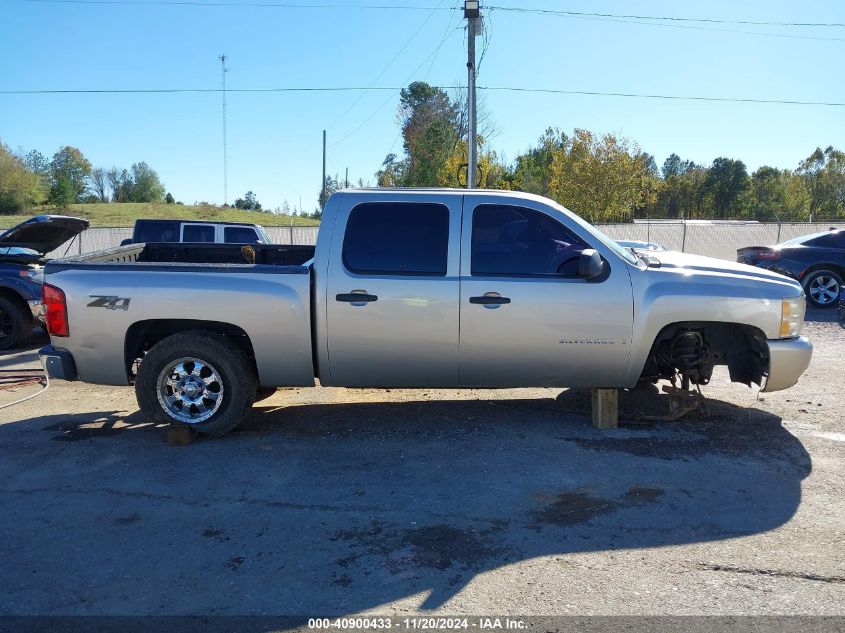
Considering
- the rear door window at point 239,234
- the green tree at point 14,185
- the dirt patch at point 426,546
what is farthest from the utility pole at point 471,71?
the green tree at point 14,185

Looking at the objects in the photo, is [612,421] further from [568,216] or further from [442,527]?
[442,527]

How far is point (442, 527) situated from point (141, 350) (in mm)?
3185

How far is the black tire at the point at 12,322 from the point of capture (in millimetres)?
9477

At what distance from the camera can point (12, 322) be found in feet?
31.2

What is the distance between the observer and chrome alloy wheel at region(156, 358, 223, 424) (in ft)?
17.6

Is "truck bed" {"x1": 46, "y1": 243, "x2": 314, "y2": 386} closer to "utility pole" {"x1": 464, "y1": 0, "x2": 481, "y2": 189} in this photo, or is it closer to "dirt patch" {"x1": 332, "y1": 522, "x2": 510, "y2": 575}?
"dirt patch" {"x1": 332, "y1": 522, "x2": 510, "y2": 575}

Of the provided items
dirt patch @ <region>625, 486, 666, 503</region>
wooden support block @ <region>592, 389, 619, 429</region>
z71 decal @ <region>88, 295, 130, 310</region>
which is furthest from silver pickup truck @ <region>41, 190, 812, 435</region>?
dirt patch @ <region>625, 486, 666, 503</region>

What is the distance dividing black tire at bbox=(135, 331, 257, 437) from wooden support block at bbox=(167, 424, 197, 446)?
46mm

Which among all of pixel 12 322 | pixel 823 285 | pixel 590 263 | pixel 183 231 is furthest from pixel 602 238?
pixel 183 231

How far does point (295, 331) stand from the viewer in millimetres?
5230

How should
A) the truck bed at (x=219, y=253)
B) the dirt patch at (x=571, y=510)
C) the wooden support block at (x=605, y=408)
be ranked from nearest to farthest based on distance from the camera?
→ the dirt patch at (x=571, y=510)
the wooden support block at (x=605, y=408)
the truck bed at (x=219, y=253)

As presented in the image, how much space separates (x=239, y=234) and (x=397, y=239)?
926 cm

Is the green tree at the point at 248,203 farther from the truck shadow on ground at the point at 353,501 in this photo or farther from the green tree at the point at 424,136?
the truck shadow on ground at the point at 353,501

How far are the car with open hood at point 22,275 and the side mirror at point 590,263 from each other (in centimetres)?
737
